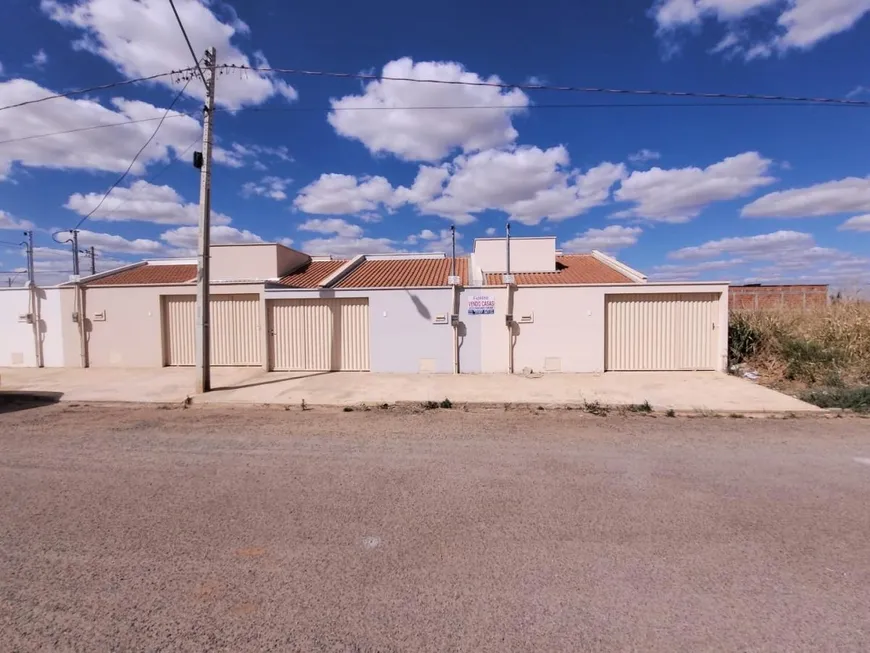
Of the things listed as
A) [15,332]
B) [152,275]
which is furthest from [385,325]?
[15,332]

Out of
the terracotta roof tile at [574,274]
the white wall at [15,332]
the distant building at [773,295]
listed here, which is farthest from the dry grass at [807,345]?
the white wall at [15,332]

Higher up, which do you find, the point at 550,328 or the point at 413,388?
the point at 550,328

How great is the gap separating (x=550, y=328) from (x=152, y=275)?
13591 millimetres

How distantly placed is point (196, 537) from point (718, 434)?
6.41 metres

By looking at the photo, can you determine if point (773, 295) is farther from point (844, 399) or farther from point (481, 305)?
point (481, 305)

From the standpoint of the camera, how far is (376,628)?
240cm

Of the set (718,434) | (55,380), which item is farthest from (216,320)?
(718,434)

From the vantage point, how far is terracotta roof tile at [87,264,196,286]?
1414cm

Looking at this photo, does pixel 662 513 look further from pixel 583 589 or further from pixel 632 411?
pixel 632 411

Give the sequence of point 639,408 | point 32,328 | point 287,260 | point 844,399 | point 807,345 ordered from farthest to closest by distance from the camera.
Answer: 1. point 287,260
2. point 32,328
3. point 807,345
4. point 639,408
5. point 844,399

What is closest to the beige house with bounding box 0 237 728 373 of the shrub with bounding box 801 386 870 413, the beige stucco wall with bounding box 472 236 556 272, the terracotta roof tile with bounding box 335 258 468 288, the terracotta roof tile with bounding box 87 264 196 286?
the terracotta roof tile with bounding box 335 258 468 288

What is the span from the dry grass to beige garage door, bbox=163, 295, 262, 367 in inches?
494

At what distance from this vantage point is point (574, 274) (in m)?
15.3

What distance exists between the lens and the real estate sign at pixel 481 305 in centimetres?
1120
